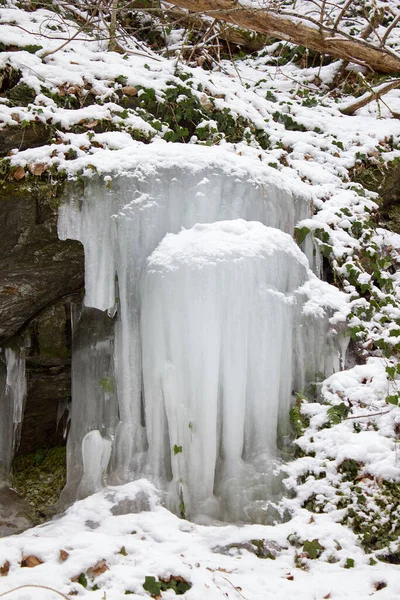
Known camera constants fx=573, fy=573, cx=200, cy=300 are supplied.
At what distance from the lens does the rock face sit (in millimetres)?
3979

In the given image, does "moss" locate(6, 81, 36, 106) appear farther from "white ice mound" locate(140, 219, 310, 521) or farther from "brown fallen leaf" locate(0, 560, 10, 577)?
"brown fallen leaf" locate(0, 560, 10, 577)

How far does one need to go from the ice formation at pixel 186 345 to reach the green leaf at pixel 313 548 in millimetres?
420

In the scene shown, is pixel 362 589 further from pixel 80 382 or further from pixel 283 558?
pixel 80 382

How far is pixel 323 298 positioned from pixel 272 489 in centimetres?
146

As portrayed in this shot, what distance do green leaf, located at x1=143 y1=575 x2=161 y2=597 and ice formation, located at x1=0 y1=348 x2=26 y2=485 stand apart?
223 centimetres

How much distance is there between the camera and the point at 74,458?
3.99 m

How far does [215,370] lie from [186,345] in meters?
0.25

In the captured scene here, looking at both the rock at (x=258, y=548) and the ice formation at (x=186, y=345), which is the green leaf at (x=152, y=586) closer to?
the rock at (x=258, y=548)

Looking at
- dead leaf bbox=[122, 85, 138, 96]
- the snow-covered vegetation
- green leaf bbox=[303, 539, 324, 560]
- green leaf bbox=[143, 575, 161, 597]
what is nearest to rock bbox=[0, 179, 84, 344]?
the snow-covered vegetation

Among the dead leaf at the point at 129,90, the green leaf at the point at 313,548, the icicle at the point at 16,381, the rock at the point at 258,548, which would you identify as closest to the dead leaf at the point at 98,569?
the rock at the point at 258,548

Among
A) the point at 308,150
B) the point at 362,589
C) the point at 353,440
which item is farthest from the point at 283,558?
the point at 308,150

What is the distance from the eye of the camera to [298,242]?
15.3 ft

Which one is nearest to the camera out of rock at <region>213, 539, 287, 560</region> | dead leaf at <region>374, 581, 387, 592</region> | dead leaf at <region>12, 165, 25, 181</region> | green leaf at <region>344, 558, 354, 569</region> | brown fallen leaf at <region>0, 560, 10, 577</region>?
brown fallen leaf at <region>0, 560, 10, 577</region>

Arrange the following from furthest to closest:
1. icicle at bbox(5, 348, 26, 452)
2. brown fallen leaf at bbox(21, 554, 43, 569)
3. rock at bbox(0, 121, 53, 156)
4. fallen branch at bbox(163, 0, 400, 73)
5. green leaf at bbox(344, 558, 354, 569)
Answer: fallen branch at bbox(163, 0, 400, 73), icicle at bbox(5, 348, 26, 452), rock at bbox(0, 121, 53, 156), green leaf at bbox(344, 558, 354, 569), brown fallen leaf at bbox(21, 554, 43, 569)
